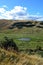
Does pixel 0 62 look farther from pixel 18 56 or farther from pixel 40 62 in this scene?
pixel 40 62

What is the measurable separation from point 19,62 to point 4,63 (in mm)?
751

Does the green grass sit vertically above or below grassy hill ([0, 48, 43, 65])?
below

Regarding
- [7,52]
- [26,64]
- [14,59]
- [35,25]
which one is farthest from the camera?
[35,25]

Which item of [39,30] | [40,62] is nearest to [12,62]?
[40,62]

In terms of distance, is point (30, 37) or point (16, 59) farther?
point (30, 37)

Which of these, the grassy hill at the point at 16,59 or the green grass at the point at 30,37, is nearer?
the grassy hill at the point at 16,59

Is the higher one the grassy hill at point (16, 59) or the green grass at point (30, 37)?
the grassy hill at point (16, 59)

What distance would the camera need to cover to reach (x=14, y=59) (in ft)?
31.7

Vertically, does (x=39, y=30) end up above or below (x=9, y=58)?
below

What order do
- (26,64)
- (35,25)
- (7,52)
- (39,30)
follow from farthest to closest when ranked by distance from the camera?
(35,25)
(39,30)
(7,52)
(26,64)

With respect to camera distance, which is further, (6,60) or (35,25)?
(35,25)

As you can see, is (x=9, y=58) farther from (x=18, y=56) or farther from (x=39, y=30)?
(x=39, y=30)

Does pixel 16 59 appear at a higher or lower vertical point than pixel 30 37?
higher

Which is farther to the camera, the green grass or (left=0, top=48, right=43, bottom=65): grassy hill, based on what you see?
the green grass
